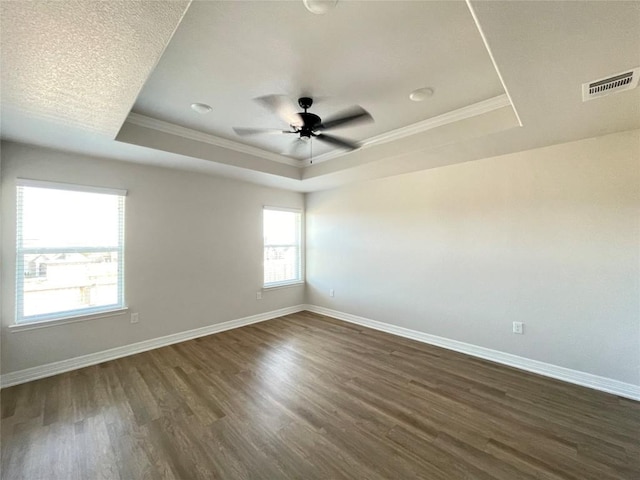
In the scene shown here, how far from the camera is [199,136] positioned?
10.9 feet

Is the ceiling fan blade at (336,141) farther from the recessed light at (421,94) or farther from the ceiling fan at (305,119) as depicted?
the recessed light at (421,94)

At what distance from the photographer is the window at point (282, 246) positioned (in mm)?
5035

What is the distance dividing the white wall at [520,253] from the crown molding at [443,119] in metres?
0.83

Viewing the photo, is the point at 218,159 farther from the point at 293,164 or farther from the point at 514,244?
the point at 514,244

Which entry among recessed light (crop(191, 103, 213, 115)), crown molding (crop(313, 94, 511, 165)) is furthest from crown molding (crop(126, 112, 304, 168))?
crown molding (crop(313, 94, 511, 165))

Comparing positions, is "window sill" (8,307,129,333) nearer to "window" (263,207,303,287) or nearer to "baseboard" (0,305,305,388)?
"baseboard" (0,305,305,388)

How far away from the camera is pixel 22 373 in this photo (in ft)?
8.96

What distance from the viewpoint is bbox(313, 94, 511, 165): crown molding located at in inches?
98.7

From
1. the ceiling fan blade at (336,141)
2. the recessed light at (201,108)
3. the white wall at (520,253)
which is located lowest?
the white wall at (520,253)

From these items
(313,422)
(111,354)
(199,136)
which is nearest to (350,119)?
(199,136)

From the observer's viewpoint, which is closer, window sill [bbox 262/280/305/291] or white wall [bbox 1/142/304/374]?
white wall [bbox 1/142/304/374]

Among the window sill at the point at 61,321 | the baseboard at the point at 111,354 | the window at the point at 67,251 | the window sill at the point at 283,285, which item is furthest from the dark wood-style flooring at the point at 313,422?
the window sill at the point at 283,285

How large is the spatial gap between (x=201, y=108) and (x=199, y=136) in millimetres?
704

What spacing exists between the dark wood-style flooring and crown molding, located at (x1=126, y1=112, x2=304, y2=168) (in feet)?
9.00
